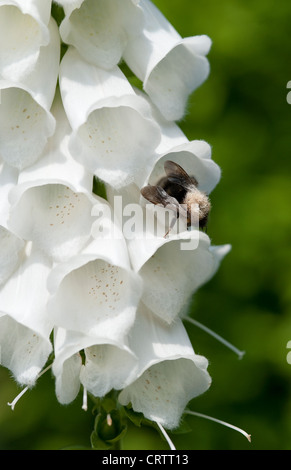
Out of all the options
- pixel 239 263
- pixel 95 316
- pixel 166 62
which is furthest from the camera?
pixel 239 263

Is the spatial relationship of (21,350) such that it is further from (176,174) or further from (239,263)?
(239,263)

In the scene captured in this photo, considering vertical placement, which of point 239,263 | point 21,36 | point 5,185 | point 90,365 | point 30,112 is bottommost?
point 239,263

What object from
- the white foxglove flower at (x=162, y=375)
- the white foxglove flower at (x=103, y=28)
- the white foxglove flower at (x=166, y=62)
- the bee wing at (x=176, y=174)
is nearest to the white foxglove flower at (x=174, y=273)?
the white foxglove flower at (x=162, y=375)

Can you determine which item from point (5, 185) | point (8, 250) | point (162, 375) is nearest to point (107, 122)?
point (5, 185)

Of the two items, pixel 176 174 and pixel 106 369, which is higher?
pixel 176 174

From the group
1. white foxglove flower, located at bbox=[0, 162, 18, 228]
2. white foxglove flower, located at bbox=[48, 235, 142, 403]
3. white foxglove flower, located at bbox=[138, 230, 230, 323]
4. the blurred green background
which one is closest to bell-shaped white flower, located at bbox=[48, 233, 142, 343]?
white foxglove flower, located at bbox=[48, 235, 142, 403]

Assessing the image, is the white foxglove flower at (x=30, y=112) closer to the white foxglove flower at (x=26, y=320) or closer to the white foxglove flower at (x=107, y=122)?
the white foxglove flower at (x=107, y=122)

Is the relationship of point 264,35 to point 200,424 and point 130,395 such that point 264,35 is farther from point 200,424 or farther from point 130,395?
point 130,395
